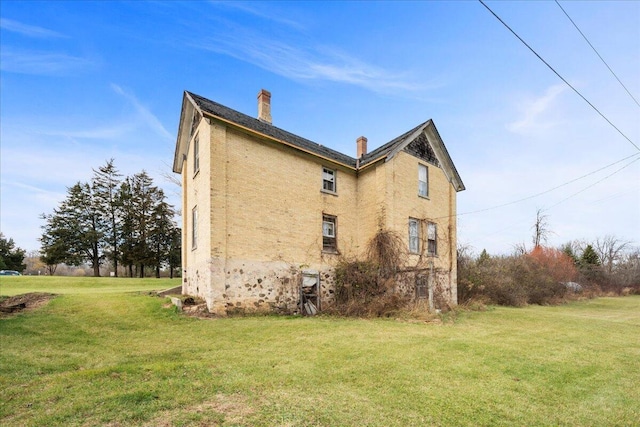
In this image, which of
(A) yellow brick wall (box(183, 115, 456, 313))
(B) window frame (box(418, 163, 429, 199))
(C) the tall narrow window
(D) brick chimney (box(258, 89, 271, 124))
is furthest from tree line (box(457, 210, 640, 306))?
(C) the tall narrow window

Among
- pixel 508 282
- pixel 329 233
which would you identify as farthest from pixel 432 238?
pixel 508 282

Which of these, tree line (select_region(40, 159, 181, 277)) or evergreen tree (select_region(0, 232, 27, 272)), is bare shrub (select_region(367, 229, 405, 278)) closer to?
tree line (select_region(40, 159, 181, 277))

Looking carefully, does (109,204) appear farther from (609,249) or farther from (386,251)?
(609,249)

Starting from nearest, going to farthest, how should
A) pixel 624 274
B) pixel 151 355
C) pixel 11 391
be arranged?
1. pixel 11 391
2. pixel 151 355
3. pixel 624 274

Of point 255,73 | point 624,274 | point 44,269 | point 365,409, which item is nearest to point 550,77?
point 365,409

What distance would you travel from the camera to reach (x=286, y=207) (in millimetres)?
14391

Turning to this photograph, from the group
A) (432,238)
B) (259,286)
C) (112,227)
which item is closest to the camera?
(259,286)

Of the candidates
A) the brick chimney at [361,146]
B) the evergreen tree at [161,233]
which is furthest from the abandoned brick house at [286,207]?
the evergreen tree at [161,233]

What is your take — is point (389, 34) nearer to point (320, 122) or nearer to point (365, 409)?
point (320, 122)

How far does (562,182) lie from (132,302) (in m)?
20.0

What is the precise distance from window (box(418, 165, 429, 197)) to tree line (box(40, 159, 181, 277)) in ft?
105

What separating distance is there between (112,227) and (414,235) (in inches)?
1474

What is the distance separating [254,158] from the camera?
45.0 feet

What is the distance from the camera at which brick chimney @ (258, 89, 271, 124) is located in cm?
1773
